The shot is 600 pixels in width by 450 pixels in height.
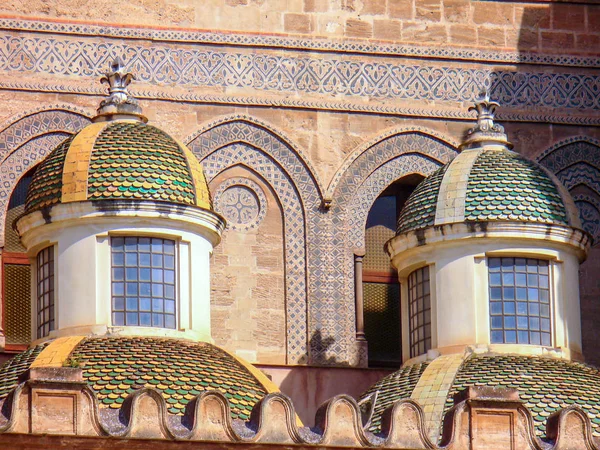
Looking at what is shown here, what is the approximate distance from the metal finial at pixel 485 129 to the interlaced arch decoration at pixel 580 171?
123 cm

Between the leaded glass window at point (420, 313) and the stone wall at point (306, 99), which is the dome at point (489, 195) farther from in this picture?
the stone wall at point (306, 99)

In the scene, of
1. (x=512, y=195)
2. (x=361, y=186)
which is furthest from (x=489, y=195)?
(x=361, y=186)

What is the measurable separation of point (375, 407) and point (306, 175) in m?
3.91

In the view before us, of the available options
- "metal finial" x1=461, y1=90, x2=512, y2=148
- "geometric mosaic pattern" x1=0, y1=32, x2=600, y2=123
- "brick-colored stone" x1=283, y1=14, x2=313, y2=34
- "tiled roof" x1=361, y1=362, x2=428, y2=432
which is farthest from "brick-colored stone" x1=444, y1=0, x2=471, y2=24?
"tiled roof" x1=361, y1=362, x2=428, y2=432

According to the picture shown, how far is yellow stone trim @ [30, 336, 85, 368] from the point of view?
3094 cm

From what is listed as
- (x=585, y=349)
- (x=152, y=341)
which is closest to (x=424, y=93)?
(x=585, y=349)

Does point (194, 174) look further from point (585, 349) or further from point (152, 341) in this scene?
point (585, 349)

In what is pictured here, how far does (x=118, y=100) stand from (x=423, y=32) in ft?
13.0

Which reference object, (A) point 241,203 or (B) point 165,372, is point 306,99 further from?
(B) point 165,372

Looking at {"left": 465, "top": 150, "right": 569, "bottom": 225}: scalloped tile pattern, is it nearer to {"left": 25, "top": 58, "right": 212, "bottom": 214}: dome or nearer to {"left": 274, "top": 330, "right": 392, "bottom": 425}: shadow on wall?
{"left": 274, "top": 330, "right": 392, "bottom": 425}: shadow on wall

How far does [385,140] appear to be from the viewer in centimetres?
3528

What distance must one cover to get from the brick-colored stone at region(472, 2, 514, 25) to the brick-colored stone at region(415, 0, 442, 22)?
405 millimetres

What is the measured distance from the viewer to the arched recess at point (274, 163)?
34.8 m

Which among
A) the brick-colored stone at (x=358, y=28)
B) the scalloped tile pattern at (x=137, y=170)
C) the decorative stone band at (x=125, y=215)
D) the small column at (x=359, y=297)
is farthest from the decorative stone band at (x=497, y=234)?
the brick-colored stone at (x=358, y=28)
